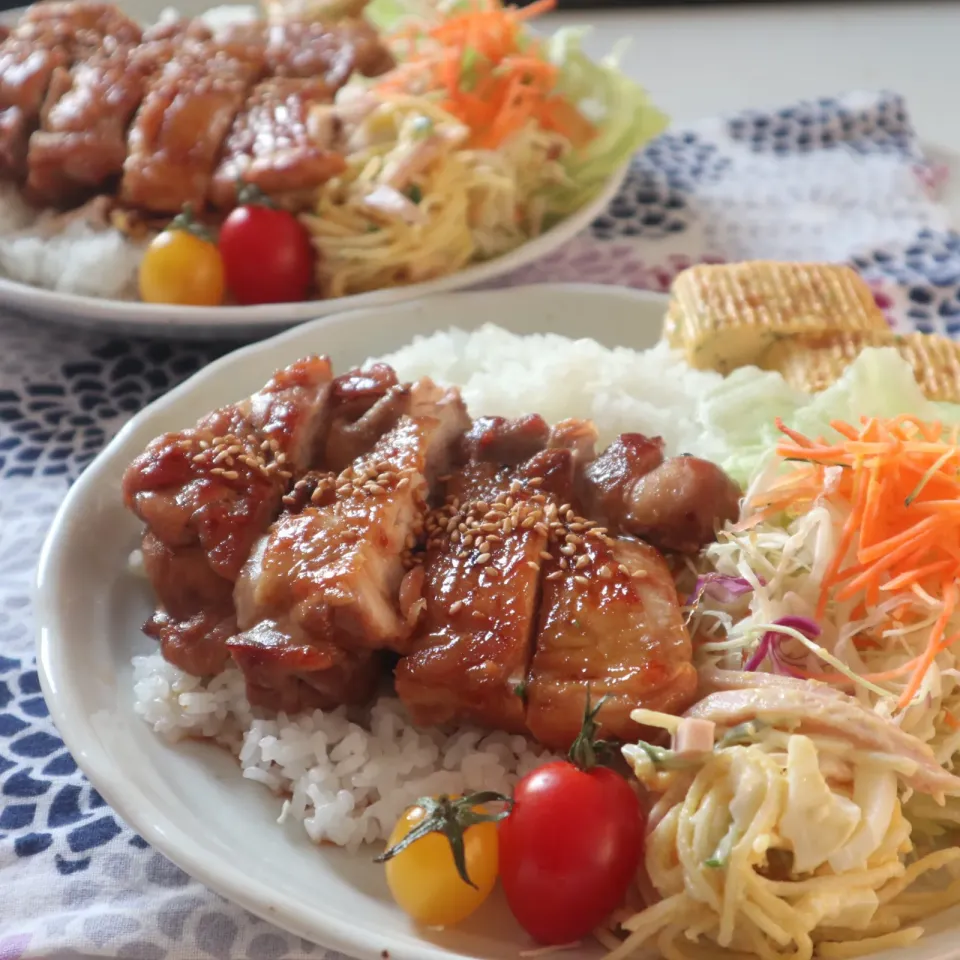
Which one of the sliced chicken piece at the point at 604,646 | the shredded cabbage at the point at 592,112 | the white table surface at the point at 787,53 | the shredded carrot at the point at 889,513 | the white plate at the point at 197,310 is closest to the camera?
the sliced chicken piece at the point at 604,646

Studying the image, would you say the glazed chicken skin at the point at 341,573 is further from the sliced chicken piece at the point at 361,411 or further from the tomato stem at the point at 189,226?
the tomato stem at the point at 189,226

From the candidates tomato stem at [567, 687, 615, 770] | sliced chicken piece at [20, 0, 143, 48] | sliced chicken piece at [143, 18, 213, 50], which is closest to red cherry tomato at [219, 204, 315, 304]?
sliced chicken piece at [143, 18, 213, 50]

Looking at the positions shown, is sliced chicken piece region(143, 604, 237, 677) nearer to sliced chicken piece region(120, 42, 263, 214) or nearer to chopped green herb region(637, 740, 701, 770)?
chopped green herb region(637, 740, 701, 770)

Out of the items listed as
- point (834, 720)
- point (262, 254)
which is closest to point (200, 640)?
point (834, 720)

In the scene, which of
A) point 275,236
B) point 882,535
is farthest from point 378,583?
point 275,236

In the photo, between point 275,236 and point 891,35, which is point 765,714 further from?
point 891,35

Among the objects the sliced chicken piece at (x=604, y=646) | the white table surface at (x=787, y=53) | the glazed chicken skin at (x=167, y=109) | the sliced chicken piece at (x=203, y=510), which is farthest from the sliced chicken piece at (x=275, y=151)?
the white table surface at (x=787, y=53)

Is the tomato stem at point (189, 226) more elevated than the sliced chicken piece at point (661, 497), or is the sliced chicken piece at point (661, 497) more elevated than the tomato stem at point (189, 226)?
the tomato stem at point (189, 226)
